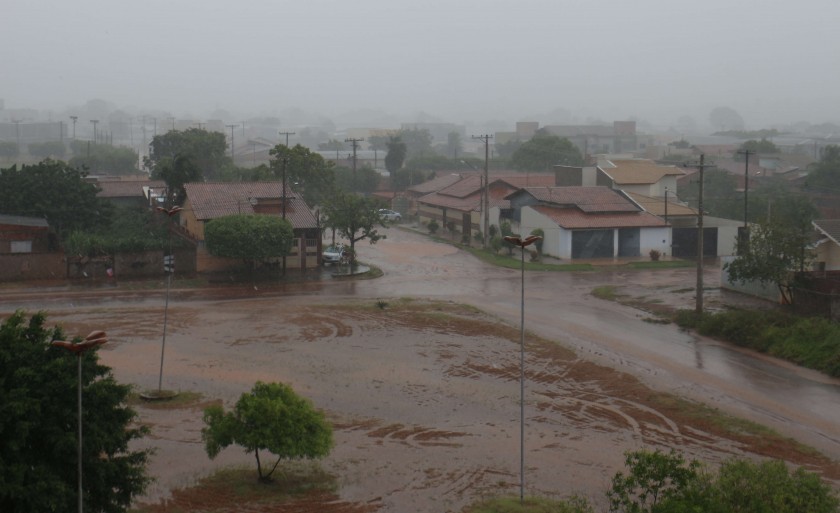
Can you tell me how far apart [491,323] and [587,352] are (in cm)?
396

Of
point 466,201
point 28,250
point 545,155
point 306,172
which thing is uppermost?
point 545,155

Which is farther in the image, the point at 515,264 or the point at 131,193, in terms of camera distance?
the point at 131,193

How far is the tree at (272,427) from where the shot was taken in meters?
14.2

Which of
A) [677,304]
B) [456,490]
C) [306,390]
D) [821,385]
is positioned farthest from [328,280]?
[456,490]

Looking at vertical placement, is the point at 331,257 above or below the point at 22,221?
below

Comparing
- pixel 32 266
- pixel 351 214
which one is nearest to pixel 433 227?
pixel 351 214

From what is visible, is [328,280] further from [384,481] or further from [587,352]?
[384,481]

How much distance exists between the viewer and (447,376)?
21734mm

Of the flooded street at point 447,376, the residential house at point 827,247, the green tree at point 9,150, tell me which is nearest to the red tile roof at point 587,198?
the flooded street at point 447,376

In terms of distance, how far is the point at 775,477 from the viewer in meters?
11.2

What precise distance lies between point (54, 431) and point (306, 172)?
3859cm

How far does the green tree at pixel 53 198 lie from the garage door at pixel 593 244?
1866 centimetres

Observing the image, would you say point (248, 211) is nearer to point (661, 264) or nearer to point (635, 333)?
point (661, 264)

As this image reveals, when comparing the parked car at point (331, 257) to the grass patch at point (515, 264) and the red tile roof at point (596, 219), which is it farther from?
the red tile roof at point (596, 219)
